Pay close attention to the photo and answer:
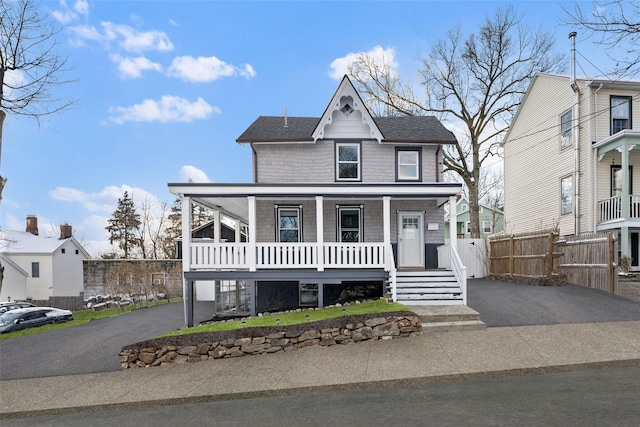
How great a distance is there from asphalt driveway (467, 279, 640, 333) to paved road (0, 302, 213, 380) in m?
9.22

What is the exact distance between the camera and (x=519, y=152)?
72.2 ft

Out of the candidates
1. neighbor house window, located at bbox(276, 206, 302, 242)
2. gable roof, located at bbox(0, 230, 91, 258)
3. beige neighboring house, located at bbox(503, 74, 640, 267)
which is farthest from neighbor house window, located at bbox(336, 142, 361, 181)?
gable roof, located at bbox(0, 230, 91, 258)

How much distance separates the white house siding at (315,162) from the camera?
15.0 m

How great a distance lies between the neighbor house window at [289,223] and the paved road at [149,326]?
4.33 meters

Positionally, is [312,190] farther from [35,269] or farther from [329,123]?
[35,269]

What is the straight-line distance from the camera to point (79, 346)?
10805 mm

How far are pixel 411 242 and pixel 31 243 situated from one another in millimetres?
32408

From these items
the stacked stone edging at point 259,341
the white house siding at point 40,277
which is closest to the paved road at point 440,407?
the stacked stone edging at point 259,341

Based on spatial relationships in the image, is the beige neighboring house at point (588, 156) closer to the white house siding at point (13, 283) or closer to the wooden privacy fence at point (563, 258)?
the wooden privacy fence at point (563, 258)

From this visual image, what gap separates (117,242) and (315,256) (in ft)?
130

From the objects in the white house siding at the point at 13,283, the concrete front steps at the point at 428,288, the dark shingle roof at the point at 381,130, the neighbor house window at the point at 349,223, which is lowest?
the white house siding at the point at 13,283

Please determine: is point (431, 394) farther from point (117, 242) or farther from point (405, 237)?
point (117, 242)

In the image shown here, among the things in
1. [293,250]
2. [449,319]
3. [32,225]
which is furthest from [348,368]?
[32,225]

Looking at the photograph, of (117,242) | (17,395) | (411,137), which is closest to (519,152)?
(411,137)
